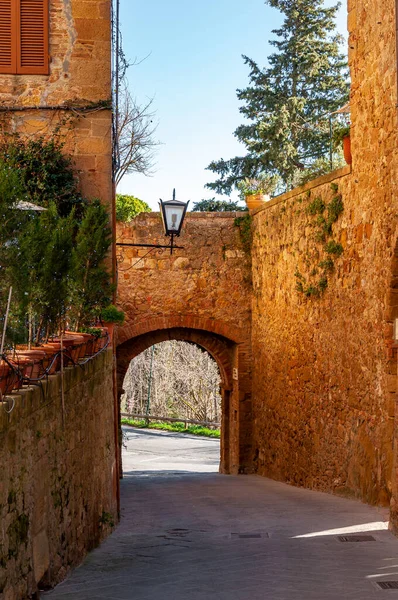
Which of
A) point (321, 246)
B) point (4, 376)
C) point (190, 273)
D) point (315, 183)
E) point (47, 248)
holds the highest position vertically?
point (315, 183)

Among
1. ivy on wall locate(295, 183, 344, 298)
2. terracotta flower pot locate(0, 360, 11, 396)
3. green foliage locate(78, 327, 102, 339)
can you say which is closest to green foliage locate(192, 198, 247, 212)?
ivy on wall locate(295, 183, 344, 298)

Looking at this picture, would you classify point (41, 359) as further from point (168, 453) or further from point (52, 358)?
point (168, 453)

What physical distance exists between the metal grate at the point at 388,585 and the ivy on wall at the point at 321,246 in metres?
5.59

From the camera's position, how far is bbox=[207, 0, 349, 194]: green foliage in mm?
26359

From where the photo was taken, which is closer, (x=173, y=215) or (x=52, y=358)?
(x=52, y=358)

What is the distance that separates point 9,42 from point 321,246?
16.0 feet

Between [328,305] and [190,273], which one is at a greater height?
[190,273]

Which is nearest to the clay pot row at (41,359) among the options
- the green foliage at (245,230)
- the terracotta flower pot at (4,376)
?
the terracotta flower pot at (4,376)

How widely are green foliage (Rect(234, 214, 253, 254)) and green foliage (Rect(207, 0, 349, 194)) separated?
10.5 m

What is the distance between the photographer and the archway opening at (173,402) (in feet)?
84.8

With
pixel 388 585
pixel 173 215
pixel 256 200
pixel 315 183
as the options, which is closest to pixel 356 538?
pixel 388 585

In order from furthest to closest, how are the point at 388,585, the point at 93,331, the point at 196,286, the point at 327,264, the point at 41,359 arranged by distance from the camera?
the point at 196,286
the point at 327,264
the point at 93,331
the point at 388,585
the point at 41,359

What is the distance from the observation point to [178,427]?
92.9 ft

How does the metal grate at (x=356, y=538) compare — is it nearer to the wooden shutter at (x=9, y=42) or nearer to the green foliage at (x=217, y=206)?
the wooden shutter at (x=9, y=42)
